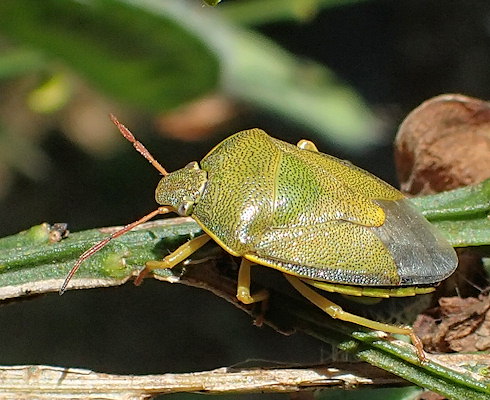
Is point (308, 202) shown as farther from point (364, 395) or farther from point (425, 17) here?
point (425, 17)

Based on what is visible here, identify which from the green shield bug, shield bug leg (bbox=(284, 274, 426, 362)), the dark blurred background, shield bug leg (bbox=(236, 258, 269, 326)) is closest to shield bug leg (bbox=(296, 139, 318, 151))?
the green shield bug

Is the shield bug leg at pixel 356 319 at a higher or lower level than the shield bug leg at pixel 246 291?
lower

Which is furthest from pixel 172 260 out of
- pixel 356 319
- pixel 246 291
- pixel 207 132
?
pixel 207 132

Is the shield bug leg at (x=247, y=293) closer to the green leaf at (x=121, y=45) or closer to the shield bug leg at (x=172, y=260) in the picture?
the shield bug leg at (x=172, y=260)

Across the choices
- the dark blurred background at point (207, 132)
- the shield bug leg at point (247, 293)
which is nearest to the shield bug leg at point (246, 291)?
the shield bug leg at point (247, 293)

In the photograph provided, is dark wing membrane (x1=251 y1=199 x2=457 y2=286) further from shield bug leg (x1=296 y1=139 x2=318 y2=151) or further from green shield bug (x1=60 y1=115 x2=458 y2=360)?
shield bug leg (x1=296 y1=139 x2=318 y2=151)

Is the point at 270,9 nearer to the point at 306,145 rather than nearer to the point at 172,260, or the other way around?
the point at 306,145
